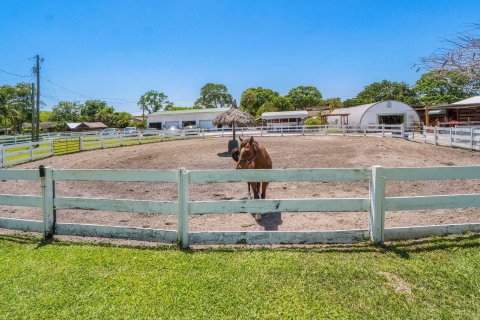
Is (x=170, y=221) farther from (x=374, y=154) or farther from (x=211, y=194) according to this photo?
(x=374, y=154)

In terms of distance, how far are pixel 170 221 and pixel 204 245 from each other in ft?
6.22

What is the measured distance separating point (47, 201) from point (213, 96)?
352ft

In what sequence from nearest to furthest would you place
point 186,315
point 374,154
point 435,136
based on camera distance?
1. point 186,315
2. point 374,154
3. point 435,136

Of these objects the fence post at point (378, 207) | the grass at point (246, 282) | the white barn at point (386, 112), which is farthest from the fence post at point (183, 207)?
the white barn at point (386, 112)

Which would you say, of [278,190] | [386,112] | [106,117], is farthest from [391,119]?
[106,117]

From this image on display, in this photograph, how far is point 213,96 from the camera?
10975 cm

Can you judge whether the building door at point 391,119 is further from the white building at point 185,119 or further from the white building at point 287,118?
the white building at point 185,119

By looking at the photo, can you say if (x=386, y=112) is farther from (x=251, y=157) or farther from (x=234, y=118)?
(x=251, y=157)

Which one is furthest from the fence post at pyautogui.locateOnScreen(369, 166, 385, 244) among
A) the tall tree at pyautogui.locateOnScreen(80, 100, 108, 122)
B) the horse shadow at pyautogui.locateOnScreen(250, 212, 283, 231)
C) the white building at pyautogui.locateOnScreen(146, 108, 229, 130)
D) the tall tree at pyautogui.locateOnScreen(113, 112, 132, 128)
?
the tall tree at pyautogui.locateOnScreen(80, 100, 108, 122)

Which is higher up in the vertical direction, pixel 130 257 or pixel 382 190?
pixel 382 190

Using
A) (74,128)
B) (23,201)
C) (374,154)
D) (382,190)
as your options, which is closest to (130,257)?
(23,201)

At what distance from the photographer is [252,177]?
14.5 feet

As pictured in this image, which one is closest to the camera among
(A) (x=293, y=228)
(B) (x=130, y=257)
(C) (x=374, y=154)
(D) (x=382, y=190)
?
(B) (x=130, y=257)

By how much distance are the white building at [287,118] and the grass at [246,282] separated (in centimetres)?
4450
